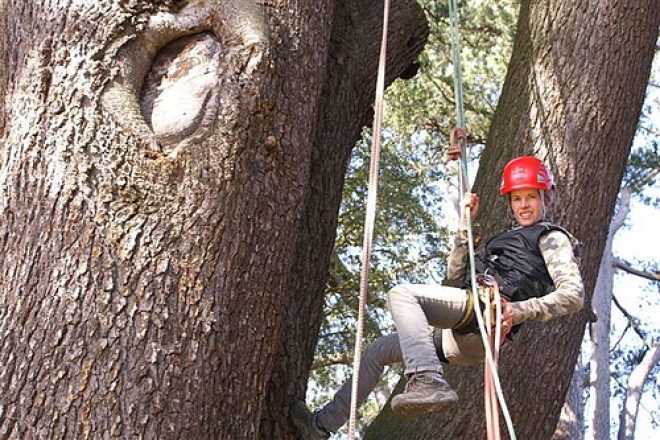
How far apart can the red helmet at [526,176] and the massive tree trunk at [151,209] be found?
0.82 metres

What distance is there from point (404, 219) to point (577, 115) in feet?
26.5

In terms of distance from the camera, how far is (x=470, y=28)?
41.5ft

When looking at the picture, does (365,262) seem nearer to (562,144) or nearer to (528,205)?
(528,205)

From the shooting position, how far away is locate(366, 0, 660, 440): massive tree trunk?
14.0ft

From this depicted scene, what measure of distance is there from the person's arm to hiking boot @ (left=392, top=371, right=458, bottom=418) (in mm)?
367

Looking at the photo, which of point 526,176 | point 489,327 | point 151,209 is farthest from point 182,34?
point 489,327

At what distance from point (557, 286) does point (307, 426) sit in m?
1.27

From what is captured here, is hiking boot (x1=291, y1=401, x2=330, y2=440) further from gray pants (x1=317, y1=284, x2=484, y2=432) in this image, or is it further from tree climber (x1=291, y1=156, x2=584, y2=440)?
gray pants (x1=317, y1=284, x2=484, y2=432)

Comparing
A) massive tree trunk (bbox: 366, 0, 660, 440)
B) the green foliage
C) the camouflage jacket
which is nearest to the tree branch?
the green foliage

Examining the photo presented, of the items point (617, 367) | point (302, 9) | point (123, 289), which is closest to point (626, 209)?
point (617, 367)

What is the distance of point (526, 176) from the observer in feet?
12.0

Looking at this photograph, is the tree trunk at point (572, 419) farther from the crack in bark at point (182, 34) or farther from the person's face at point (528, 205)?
the crack in bark at point (182, 34)

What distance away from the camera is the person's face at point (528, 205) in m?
3.65

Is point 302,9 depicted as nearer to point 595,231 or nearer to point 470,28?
point 595,231
